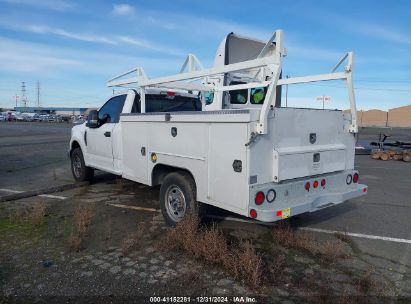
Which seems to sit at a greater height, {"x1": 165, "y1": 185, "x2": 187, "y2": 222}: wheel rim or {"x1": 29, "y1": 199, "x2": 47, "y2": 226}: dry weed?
{"x1": 165, "y1": 185, "x2": 187, "y2": 222}: wheel rim

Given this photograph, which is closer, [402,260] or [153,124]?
[402,260]

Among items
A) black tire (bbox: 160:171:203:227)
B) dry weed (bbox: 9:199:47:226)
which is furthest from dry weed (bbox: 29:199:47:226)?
black tire (bbox: 160:171:203:227)

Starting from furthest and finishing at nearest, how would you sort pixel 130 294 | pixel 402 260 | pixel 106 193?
pixel 106 193 < pixel 402 260 < pixel 130 294

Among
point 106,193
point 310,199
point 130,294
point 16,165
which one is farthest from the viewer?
point 16,165

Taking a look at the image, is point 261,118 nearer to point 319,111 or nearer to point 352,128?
point 319,111

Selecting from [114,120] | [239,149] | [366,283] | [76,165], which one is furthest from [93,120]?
[366,283]

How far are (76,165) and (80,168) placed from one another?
0.27 metres

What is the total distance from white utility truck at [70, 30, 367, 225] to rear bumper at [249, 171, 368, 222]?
0.04ft

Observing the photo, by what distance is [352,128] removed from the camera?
5.50 meters

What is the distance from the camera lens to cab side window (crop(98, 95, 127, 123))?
7148 mm

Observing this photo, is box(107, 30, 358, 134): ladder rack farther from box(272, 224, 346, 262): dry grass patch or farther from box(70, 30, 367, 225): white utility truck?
box(272, 224, 346, 262): dry grass patch

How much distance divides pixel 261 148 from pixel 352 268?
175 cm

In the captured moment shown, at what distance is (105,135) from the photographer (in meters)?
7.33

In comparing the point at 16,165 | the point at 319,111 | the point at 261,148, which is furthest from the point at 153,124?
the point at 16,165
